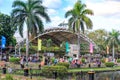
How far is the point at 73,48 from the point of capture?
81250 millimetres

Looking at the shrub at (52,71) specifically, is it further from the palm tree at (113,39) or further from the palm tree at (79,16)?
the palm tree at (113,39)

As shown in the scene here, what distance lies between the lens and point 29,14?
4781 cm

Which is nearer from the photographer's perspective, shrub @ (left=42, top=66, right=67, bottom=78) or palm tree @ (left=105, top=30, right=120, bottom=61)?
shrub @ (left=42, top=66, right=67, bottom=78)

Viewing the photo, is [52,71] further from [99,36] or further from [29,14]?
[99,36]

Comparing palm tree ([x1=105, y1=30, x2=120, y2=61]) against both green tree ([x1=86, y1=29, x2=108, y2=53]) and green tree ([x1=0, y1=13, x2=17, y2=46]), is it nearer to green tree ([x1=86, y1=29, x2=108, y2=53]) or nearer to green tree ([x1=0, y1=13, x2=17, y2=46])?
green tree ([x1=86, y1=29, x2=108, y2=53])

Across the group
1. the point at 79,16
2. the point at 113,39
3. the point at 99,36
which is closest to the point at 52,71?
the point at 79,16

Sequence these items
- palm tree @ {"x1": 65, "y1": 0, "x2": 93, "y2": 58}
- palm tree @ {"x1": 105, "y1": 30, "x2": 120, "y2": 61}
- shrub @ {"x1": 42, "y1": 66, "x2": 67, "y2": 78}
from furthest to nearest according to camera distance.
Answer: palm tree @ {"x1": 105, "y1": 30, "x2": 120, "y2": 61}, palm tree @ {"x1": 65, "y1": 0, "x2": 93, "y2": 58}, shrub @ {"x1": 42, "y1": 66, "x2": 67, "y2": 78}

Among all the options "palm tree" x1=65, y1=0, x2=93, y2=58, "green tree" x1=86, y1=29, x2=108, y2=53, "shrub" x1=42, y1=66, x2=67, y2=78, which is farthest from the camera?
"green tree" x1=86, y1=29, x2=108, y2=53

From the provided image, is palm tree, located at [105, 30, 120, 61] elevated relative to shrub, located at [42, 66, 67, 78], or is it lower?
elevated

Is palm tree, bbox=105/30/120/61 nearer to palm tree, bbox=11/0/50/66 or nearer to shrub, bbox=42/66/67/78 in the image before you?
palm tree, bbox=11/0/50/66

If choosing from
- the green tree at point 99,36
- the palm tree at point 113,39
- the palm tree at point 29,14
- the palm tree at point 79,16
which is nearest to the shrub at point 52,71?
the palm tree at point 29,14

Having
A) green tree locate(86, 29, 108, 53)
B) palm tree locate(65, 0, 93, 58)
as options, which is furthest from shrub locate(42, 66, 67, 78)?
green tree locate(86, 29, 108, 53)

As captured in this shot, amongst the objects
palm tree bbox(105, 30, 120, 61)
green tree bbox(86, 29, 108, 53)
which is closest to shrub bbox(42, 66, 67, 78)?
palm tree bbox(105, 30, 120, 61)

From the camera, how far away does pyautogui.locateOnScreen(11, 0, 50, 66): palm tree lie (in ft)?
156
